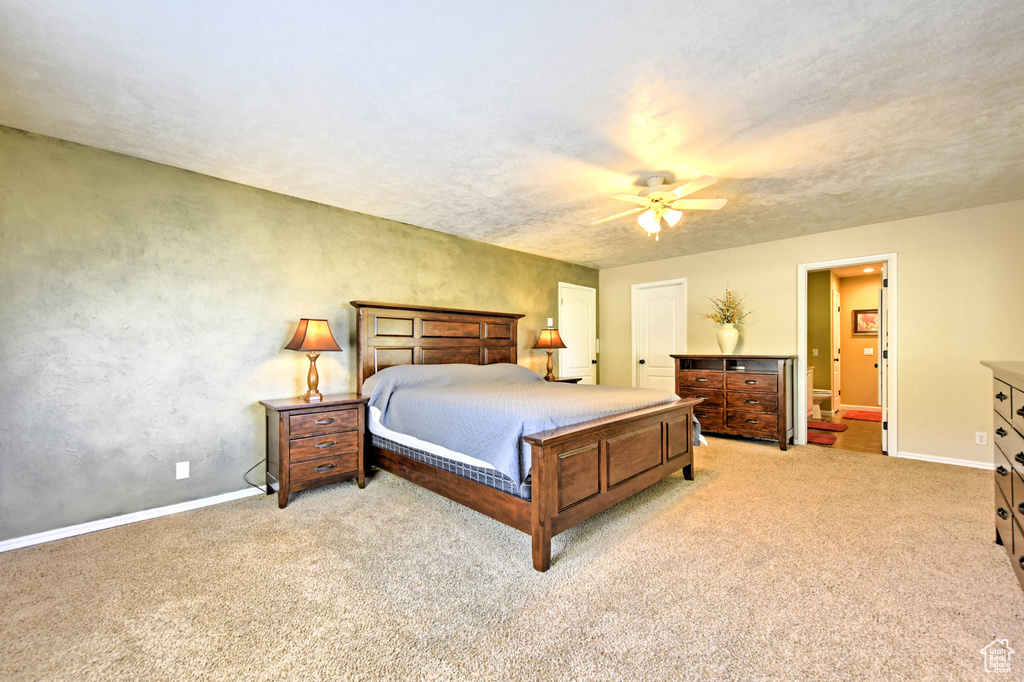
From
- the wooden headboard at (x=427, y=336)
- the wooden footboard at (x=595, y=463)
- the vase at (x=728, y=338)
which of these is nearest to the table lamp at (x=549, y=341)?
the wooden headboard at (x=427, y=336)

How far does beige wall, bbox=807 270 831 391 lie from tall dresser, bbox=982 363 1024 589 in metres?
5.18

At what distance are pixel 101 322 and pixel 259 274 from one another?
97 centimetres

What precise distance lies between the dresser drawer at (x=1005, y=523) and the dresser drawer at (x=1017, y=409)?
1.46 feet

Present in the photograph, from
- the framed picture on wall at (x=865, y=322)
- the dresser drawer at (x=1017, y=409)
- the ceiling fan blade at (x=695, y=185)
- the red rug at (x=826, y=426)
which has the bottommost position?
the red rug at (x=826, y=426)

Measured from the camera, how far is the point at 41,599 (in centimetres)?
189

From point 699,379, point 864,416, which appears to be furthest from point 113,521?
point 864,416

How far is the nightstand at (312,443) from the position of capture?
2.97 meters

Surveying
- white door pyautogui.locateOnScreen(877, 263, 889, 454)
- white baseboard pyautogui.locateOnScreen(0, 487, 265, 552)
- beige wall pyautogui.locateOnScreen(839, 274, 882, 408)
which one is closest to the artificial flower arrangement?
white door pyautogui.locateOnScreen(877, 263, 889, 454)

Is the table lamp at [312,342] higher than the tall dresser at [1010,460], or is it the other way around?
the table lamp at [312,342]

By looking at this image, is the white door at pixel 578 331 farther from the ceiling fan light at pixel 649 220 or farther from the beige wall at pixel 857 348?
the beige wall at pixel 857 348

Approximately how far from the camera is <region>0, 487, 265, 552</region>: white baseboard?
2.43 m

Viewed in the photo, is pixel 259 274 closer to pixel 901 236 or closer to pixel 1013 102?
pixel 1013 102

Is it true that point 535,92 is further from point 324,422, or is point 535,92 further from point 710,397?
point 710,397

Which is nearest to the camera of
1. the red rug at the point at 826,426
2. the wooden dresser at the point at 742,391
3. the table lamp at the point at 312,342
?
the table lamp at the point at 312,342
